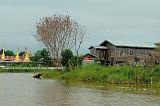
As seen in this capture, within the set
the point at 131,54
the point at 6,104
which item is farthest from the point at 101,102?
the point at 131,54

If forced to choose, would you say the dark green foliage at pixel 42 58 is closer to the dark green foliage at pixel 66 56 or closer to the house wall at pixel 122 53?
the house wall at pixel 122 53

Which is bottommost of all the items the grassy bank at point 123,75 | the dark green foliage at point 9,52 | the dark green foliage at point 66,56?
the grassy bank at point 123,75

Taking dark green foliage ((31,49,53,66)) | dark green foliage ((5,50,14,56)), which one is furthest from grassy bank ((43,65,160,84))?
dark green foliage ((5,50,14,56))

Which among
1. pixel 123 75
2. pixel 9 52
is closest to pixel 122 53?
pixel 123 75

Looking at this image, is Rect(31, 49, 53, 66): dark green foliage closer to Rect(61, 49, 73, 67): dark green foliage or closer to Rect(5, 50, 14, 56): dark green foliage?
Rect(61, 49, 73, 67): dark green foliage

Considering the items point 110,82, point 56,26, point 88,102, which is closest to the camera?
point 88,102

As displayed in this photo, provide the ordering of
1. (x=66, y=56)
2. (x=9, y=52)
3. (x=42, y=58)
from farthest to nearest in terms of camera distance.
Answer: (x=9, y=52) → (x=42, y=58) → (x=66, y=56)

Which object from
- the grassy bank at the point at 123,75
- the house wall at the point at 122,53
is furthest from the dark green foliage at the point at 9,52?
the grassy bank at the point at 123,75

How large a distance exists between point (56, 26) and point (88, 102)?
34.2 metres

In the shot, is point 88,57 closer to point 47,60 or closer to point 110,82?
point 47,60

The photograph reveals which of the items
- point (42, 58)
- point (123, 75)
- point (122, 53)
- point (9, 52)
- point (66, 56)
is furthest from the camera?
point (9, 52)

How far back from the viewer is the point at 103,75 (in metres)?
39.1

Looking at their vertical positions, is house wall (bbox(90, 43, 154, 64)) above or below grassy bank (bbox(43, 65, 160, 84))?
above

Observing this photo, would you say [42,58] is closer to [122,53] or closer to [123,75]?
[122,53]
